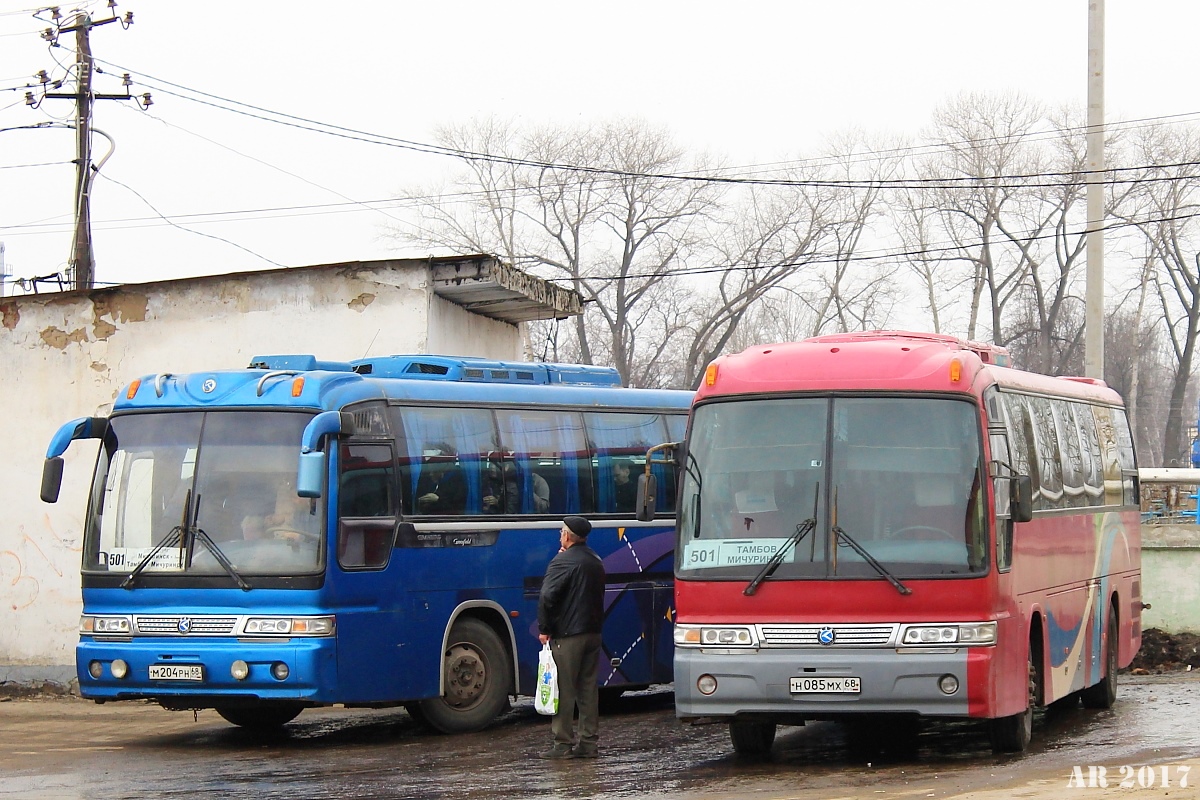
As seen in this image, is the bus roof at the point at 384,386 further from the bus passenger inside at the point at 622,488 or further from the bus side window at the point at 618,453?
the bus passenger inside at the point at 622,488

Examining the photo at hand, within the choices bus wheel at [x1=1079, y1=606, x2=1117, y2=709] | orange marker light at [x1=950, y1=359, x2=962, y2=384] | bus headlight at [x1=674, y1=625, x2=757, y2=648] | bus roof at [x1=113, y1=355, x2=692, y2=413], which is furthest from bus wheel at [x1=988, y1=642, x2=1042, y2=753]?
bus roof at [x1=113, y1=355, x2=692, y2=413]

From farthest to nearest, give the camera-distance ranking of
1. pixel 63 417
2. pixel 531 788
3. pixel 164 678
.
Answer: pixel 63 417 < pixel 164 678 < pixel 531 788

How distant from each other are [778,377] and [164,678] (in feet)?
16.9

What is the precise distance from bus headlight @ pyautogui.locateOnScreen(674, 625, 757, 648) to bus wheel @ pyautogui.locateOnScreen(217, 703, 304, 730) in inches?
168

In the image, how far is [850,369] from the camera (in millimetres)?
Answer: 10812

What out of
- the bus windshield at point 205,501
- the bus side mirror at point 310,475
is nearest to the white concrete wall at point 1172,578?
the bus windshield at point 205,501

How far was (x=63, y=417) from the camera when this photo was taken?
19.2m

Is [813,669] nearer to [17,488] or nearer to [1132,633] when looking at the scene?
[1132,633]

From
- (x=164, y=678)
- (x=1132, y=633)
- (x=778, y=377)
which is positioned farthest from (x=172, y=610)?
(x=1132, y=633)

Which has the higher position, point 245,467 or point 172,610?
point 245,467

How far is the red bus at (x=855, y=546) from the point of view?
10086 mm

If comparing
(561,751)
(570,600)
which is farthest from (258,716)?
(570,600)

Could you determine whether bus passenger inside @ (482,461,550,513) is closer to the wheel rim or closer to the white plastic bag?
the wheel rim

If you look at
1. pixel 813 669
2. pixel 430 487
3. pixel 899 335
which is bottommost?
pixel 813 669
